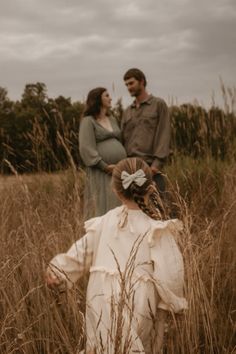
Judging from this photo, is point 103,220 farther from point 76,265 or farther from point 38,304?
point 38,304

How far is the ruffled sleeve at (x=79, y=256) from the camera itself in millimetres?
2406

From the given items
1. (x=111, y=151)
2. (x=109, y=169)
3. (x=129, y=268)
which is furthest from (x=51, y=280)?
(x=111, y=151)

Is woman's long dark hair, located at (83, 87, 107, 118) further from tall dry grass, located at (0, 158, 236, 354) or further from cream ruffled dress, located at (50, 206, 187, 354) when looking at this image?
cream ruffled dress, located at (50, 206, 187, 354)

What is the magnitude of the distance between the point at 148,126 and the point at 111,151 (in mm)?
335

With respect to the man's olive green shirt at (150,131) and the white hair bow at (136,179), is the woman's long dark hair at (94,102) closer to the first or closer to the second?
the man's olive green shirt at (150,131)

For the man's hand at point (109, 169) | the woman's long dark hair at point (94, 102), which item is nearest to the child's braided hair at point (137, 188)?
the man's hand at point (109, 169)

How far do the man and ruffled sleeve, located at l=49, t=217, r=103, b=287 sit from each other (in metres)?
1.79

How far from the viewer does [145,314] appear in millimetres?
2260

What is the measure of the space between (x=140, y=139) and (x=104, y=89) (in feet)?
1.57

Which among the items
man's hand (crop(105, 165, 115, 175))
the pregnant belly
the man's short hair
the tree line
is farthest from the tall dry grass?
the man's short hair

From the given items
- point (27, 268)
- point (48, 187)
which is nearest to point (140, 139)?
point (48, 187)

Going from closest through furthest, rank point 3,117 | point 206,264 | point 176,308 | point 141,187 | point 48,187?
point 176,308, point 141,187, point 206,264, point 48,187, point 3,117

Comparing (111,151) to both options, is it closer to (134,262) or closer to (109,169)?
(109,169)

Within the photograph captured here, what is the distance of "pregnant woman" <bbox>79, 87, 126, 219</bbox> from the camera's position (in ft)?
13.9
